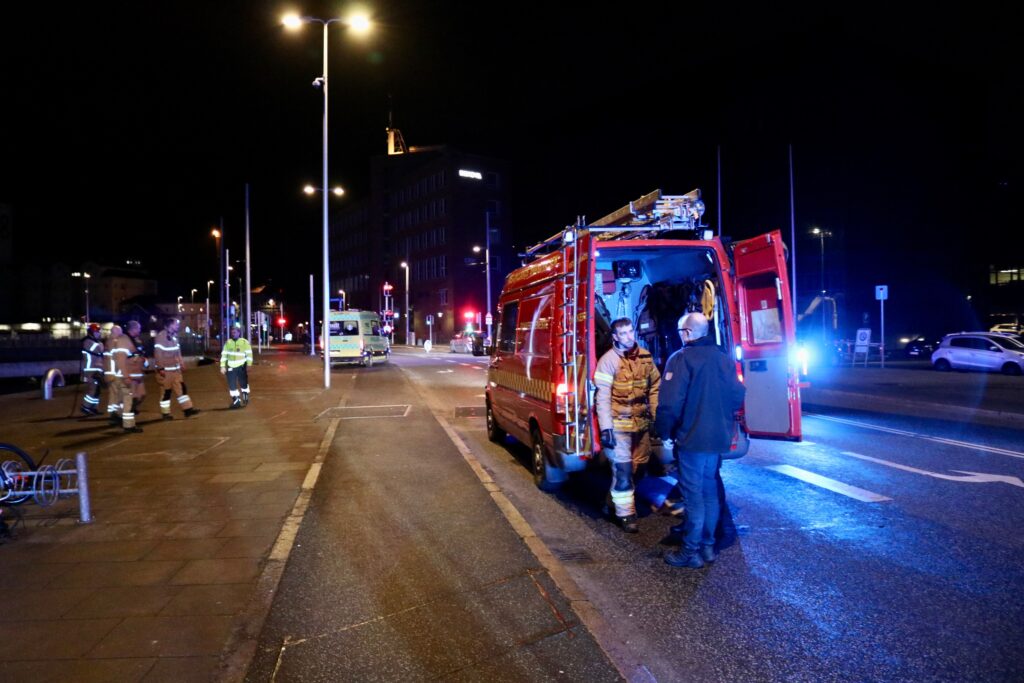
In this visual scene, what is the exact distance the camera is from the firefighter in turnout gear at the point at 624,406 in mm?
5941

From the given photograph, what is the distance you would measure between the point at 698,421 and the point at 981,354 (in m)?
24.2

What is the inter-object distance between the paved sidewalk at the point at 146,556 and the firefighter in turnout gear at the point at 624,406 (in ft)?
9.66

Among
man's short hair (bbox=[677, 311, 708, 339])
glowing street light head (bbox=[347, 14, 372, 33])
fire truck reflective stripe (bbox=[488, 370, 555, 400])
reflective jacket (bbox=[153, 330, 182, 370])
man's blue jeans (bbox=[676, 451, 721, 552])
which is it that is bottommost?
man's blue jeans (bbox=[676, 451, 721, 552])

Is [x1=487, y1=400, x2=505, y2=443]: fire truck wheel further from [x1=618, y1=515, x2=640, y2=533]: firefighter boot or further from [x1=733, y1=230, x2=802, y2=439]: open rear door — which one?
[x1=618, y1=515, x2=640, y2=533]: firefighter boot

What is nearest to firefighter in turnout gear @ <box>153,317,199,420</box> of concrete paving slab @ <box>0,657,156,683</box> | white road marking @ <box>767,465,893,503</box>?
concrete paving slab @ <box>0,657,156,683</box>

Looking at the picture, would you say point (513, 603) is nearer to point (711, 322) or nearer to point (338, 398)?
point (711, 322)

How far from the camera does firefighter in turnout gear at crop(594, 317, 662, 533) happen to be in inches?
234

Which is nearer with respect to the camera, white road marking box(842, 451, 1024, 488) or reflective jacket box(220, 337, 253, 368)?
white road marking box(842, 451, 1024, 488)

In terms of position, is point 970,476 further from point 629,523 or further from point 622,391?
point 622,391

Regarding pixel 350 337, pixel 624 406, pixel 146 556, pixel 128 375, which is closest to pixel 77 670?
pixel 146 556

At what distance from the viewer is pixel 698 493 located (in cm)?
518

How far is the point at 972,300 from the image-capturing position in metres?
51.8

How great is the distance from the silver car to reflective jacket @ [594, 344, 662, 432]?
74.7 feet

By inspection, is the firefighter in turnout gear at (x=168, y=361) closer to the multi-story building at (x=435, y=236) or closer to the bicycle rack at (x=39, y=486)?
the bicycle rack at (x=39, y=486)
